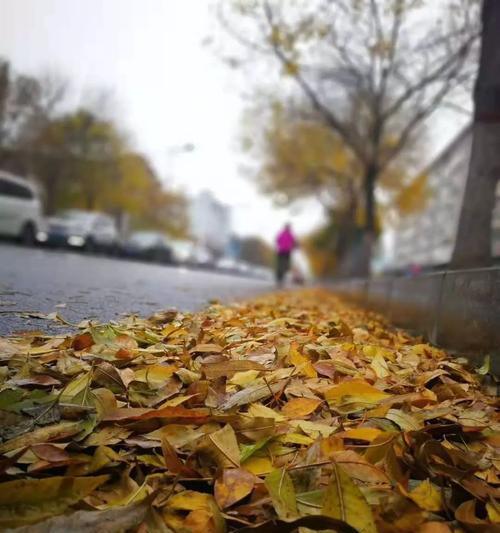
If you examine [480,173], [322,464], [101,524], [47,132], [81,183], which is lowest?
[101,524]

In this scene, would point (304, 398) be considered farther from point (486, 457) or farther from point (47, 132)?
point (47, 132)

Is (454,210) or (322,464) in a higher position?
(454,210)

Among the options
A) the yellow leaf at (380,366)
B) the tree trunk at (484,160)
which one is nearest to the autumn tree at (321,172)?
the tree trunk at (484,160)

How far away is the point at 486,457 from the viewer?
1774 mm

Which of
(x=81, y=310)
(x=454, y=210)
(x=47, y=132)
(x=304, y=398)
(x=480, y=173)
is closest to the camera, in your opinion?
(x=304, y=398)

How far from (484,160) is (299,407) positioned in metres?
5.41

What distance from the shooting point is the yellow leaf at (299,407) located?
6.31ft

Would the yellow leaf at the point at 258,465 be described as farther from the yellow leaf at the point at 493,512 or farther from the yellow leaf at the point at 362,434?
the yellow leaf at the point at 493,512

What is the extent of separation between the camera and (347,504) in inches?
55.3

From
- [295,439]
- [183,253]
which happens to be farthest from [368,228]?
[295,439]

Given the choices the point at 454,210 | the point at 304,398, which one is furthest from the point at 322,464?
the point at 454,210

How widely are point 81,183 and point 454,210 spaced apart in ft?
103

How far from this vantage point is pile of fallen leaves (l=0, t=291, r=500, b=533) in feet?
4.57

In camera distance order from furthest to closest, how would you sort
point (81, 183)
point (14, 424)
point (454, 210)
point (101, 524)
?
point (454, 210), point (81, 183), point (14, 424), point (101, 524)
